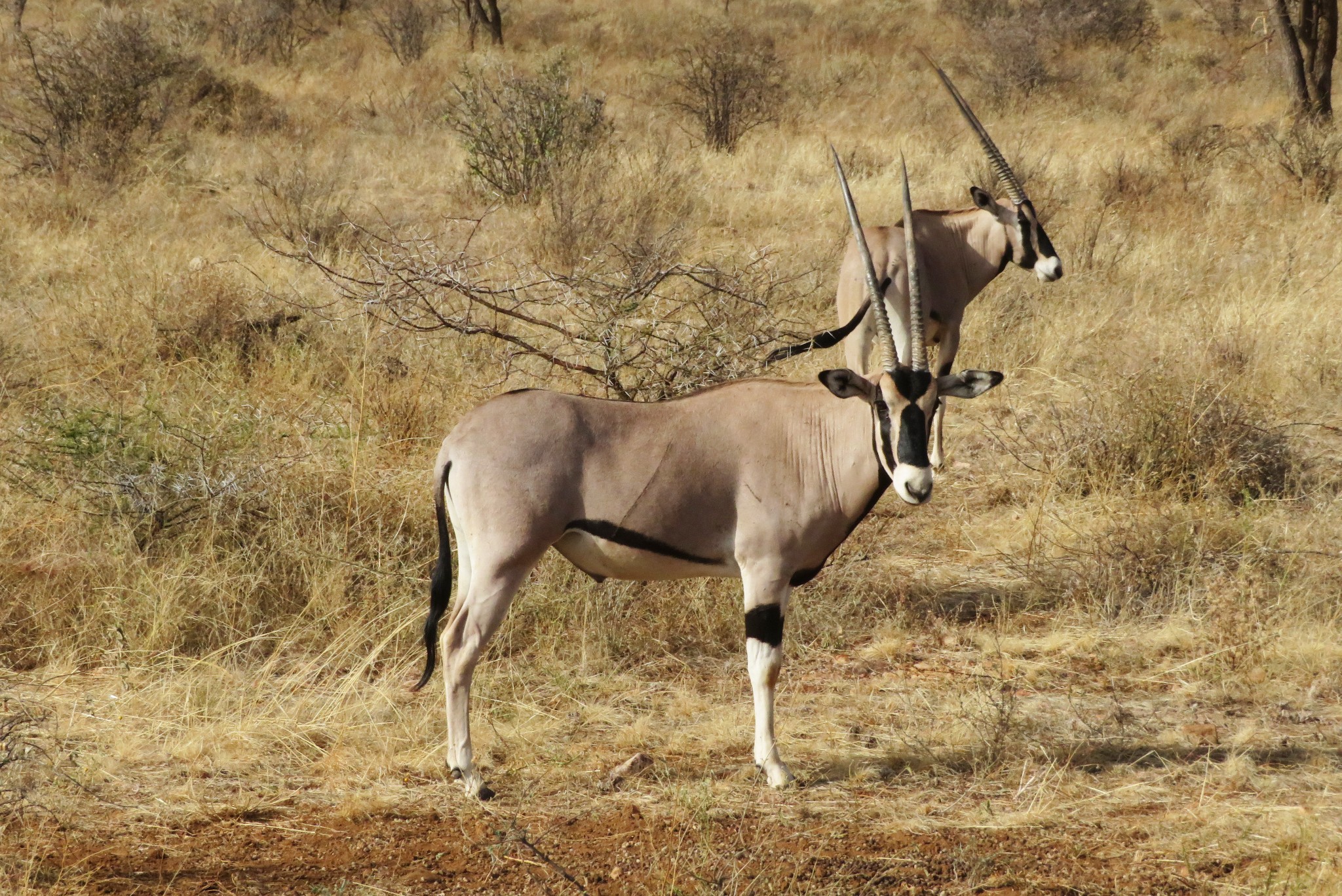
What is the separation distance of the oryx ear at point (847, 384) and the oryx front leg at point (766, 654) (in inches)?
29.3

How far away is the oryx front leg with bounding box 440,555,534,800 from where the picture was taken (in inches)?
187

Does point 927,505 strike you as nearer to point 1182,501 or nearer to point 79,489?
point 1182,501

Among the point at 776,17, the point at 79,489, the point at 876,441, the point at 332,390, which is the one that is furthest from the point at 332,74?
the point at 876,441

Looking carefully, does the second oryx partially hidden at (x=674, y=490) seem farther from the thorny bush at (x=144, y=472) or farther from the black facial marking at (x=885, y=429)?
the thorny bush at (x=144, y=472)

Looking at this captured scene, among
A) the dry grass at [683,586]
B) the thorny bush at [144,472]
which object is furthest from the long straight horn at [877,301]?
the thorny bush at [144,472]

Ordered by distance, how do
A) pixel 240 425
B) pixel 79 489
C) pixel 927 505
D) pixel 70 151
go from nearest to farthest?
pixel 79 489 → pixel 240 425 → pixel 927 505 → pixel 70 151

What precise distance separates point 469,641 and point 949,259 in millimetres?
5628

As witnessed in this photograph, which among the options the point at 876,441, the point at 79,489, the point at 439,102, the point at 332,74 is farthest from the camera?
the point at 332,74

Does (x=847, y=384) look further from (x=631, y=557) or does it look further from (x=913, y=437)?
(x=631, y=557)

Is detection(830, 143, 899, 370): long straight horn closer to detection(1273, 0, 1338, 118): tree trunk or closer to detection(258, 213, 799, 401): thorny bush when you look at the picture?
detection(258, 213, 799, 401): thorny bush

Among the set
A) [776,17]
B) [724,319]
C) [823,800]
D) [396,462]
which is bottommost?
[823,800]

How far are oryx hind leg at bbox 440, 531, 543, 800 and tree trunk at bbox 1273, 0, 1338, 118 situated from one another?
16022 mm

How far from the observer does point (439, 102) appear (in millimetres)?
20547

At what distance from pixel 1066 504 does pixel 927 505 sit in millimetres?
844
